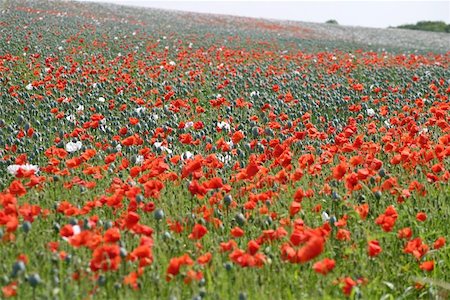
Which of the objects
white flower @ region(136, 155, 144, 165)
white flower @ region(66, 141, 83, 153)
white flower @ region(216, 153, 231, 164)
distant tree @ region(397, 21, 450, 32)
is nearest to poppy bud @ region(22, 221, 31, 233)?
white flower @ region(136, 155, 144, 165)

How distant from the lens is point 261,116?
880 centimetres

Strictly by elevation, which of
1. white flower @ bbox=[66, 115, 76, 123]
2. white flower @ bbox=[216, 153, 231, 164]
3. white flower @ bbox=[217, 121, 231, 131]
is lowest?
white flower @ bbox=[66, 115, 76, 123]

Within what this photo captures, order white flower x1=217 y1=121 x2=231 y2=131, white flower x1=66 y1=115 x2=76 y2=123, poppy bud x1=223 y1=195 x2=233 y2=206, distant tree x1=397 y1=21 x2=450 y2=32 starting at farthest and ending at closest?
distant tree x1=397 y1=21 x2=450 y2=32
white flower x1=66 y1=115 x2=76 y2=123
white flower x1=217 y1=121 x2=231 y2=131
poppy bud x1=223 y1=195 x2=233 y2=206

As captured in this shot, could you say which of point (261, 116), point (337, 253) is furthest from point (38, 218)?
point (261, 116)

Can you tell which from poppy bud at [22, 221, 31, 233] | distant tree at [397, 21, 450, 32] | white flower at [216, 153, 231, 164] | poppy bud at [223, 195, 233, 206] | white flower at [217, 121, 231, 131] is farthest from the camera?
distant tree at [397, 21, 450, 32]

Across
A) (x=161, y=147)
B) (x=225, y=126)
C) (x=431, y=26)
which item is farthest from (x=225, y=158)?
(x=431, y=26)

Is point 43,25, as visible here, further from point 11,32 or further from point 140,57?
point 140,57

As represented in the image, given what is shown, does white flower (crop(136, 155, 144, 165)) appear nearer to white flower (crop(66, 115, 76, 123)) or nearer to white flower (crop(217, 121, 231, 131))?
white flower (crop(217, 121, 231, 131))

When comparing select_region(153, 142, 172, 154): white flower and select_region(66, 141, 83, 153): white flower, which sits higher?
select_region(153, 142, 172, 154): white flower

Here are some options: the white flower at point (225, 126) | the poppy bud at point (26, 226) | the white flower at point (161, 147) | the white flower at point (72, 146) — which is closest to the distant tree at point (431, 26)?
the white flower at point (225, 126)

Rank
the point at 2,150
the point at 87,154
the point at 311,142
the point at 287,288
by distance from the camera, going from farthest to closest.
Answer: the point at 311,142 → the point at 2,150 → the point at 87,154 → the point at 287,288

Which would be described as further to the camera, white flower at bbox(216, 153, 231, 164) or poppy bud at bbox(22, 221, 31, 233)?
white flower at bbox(216, 153, 231, 164)

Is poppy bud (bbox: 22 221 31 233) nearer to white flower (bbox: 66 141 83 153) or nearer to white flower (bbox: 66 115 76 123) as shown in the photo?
white flower (bbox: 66 141 83 153)

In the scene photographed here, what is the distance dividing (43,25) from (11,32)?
11.5ft
